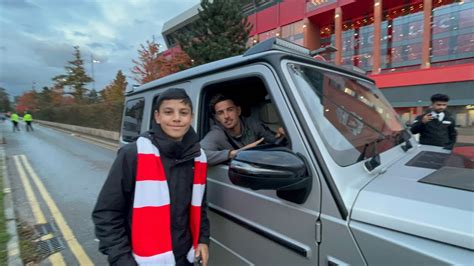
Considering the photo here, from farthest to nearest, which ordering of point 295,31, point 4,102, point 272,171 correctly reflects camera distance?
point 4,102 → point 295,31 → point 272,171

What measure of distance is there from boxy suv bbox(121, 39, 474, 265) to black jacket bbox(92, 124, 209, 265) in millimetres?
308

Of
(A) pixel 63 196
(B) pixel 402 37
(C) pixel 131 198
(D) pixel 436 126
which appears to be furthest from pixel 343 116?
(B) pixel 402 37

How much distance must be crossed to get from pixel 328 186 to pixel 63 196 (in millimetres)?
6754

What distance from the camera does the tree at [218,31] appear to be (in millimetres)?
16750

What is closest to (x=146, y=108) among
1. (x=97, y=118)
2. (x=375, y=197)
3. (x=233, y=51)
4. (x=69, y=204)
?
(x=375, y=197)

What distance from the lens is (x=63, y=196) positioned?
20.7 ft

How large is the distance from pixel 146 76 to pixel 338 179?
77.4 ft

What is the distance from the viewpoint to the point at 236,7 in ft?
57.1

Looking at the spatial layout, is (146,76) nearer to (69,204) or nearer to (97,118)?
(97,118)

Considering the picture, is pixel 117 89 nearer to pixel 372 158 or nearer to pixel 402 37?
pixel 402 37

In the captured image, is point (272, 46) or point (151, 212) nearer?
point (151, 212)

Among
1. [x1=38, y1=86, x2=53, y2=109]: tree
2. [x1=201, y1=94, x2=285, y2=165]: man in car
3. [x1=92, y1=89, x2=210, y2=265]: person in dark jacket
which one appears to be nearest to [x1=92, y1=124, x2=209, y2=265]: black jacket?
[x1=92, y1=89, x2=210, y2=265]: person in dark jacket

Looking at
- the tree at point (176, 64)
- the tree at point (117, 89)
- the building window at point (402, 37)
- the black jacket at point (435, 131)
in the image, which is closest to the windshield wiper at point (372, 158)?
the black jacket at point (435, 131)

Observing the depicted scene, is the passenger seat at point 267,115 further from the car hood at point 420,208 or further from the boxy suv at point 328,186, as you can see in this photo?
the car hood at point 420,208
